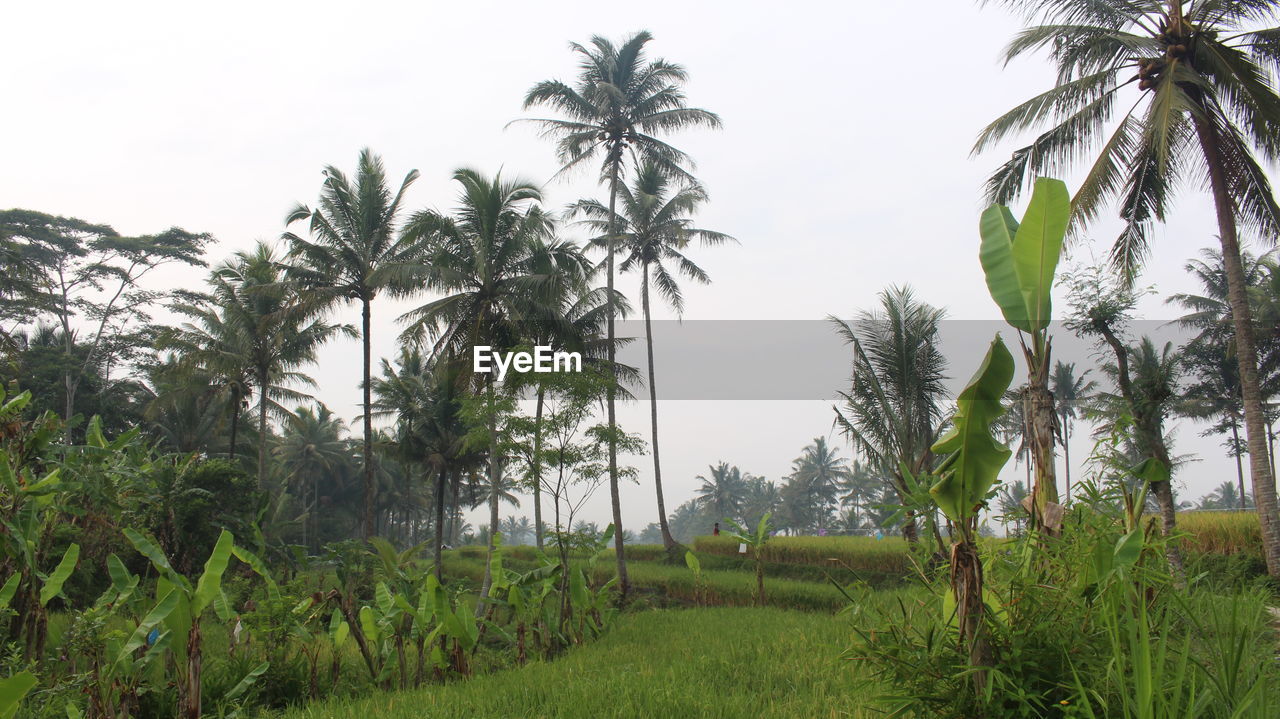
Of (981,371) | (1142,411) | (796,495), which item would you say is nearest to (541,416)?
(1142,411)

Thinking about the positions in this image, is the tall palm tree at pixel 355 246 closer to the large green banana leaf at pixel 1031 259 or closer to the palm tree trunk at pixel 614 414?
the palm tree trunk at pixel 614 414

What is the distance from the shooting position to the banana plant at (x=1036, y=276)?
3164 millimetres

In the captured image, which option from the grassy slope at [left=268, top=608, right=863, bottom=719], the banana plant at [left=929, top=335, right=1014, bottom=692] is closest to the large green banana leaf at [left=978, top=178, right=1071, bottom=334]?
the banana plant at [left=929, top=335, right=1014, bottom=692]

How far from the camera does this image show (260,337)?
79.9 ft

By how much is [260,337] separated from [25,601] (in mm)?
19750

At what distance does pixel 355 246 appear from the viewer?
806 inches

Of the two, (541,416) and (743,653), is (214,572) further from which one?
(541,416)

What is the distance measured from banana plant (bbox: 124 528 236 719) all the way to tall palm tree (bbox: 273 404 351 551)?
3658cm

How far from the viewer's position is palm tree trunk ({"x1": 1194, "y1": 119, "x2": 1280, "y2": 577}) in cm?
975

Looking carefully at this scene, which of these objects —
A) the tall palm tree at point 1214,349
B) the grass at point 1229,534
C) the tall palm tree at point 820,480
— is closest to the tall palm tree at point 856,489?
the tall palm tree at point 820,480

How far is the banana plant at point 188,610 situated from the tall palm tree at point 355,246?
582 inches

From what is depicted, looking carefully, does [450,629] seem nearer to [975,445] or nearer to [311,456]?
[975,445]

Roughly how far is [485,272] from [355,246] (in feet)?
14.1

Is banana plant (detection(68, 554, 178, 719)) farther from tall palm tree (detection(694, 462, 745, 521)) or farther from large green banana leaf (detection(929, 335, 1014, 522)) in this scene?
tall palm tree (detection(694, 462, 745, 521))
